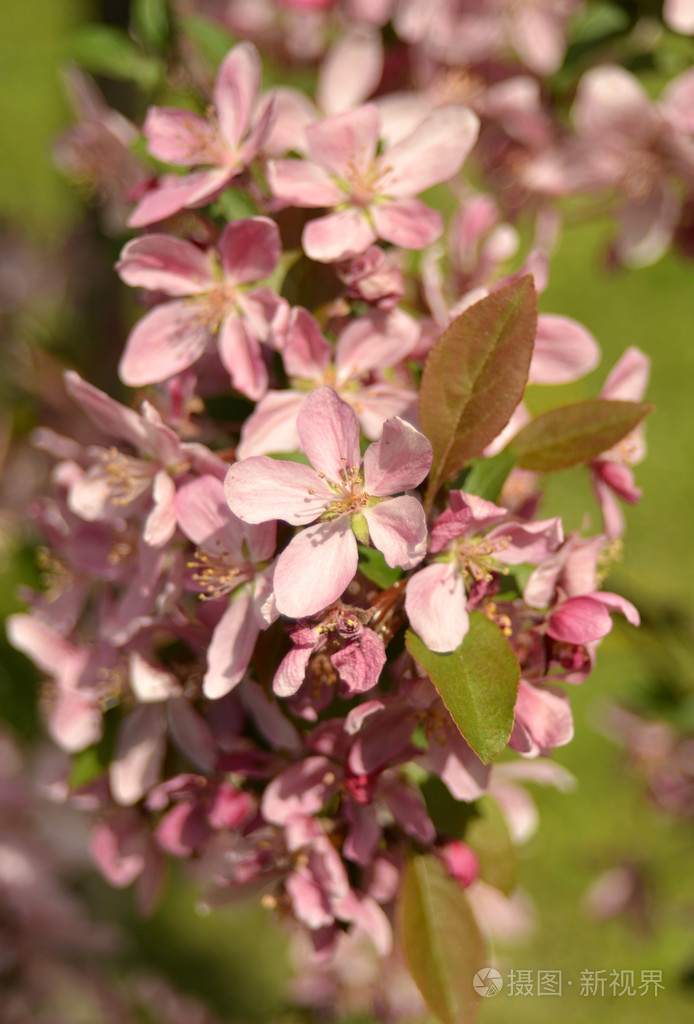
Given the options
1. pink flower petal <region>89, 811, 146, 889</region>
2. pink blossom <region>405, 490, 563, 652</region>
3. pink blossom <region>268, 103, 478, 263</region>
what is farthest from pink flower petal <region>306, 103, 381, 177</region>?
pink flower petal <region>89, 811, 146, 889</region>

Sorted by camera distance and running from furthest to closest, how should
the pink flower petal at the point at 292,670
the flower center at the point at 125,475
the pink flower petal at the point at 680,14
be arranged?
the pink flower petal at the point at 680,14 → the flower center at the point at 125,475 → the pink flower petal at the point at 292,670

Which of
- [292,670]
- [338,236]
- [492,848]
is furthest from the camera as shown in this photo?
[492,848]

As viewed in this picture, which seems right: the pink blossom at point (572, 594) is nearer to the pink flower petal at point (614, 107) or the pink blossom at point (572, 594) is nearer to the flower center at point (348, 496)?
the flower center at point (348, 496)

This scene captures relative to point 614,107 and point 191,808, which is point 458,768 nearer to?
point 191,808

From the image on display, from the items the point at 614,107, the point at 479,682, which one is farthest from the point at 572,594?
the point at 614,107

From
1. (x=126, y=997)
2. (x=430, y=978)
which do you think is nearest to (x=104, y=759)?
(x=430, y=978)

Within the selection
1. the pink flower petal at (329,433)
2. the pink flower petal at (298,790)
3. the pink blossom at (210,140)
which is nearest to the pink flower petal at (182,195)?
the pink blossom at (210,140)
